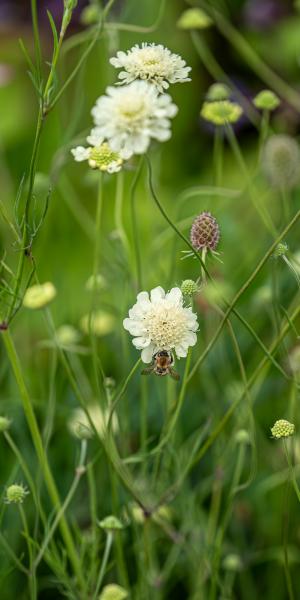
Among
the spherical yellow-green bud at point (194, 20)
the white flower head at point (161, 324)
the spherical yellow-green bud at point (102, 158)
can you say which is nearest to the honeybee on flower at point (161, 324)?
the white flower head at point (161, 324)

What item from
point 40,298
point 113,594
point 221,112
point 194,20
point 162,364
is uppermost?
point 194,20

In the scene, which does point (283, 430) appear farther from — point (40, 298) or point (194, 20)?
point (194, 20)

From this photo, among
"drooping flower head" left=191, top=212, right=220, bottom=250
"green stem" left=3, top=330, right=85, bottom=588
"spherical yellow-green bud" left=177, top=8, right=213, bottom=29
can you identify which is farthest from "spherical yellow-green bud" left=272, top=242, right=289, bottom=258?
"spherical yellow-green bud" left=177, top=8, right=213, bottom=29

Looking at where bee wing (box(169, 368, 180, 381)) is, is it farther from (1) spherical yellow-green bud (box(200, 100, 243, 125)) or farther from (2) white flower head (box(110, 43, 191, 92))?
(1) spherical yellow-green bud (box(200, 100, 243, 125))

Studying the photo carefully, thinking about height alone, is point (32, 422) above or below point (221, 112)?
below

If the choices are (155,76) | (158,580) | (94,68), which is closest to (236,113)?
(155,76)

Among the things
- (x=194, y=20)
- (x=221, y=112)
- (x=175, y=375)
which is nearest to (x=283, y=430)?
(x=175, y=375)
